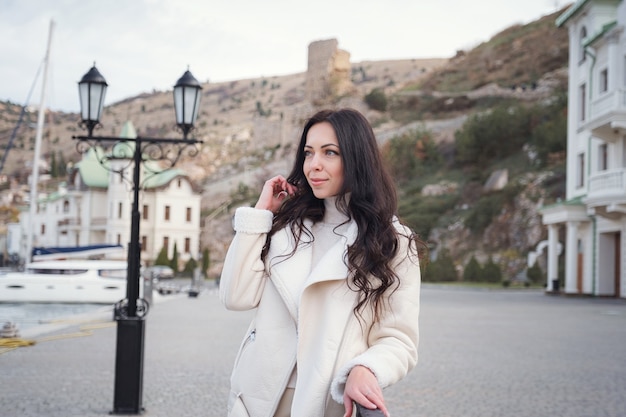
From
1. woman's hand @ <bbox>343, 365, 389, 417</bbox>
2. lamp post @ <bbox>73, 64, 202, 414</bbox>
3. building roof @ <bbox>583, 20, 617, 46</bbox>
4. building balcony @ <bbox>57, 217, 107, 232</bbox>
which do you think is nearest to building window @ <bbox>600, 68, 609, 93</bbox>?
building roof @ <bbox>583, 20, 617, 46</bbox>

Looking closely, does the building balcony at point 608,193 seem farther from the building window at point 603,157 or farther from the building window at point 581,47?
the building window at point 581,47

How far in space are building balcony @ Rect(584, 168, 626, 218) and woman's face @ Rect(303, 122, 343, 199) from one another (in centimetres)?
2515

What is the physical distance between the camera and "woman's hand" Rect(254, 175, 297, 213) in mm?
2562

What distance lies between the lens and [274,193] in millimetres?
2611

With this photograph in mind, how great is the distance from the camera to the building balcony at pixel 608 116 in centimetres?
2559

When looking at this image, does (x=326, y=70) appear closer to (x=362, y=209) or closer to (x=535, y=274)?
(x=535, y=274)

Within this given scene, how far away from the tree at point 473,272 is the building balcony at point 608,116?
44.5ft

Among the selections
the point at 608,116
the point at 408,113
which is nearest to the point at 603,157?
the point at 608,116

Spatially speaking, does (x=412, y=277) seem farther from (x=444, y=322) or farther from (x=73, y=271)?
(x=73, y=271)

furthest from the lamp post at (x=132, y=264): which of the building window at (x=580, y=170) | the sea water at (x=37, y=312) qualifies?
the building window at (x=580, y=170)

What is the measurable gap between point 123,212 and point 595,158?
134ft

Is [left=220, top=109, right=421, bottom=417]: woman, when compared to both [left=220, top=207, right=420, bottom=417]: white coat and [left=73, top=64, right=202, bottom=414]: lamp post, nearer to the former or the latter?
[left=220, top=207, right=420, bottom=417]: white coat

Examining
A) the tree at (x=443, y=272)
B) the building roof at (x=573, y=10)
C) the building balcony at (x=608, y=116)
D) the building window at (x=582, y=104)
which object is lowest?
the tree at (x=443, y=272)

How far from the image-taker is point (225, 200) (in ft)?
266
